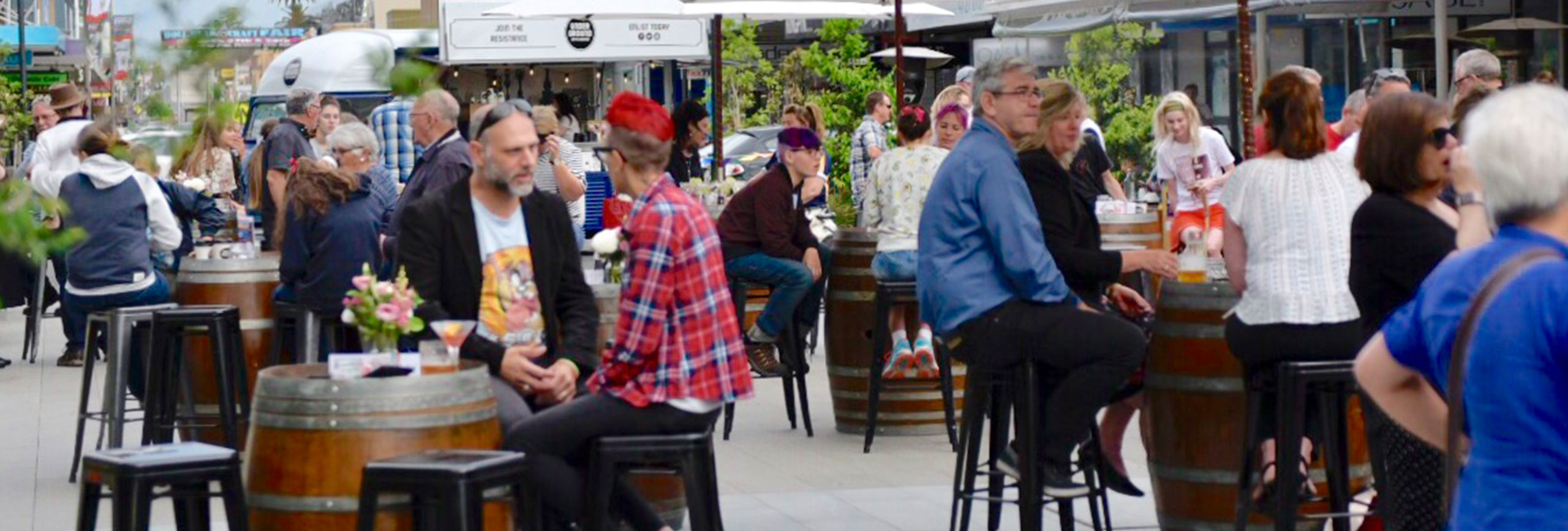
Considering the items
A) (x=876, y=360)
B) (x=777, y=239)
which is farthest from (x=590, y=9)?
(x=876, y=360)

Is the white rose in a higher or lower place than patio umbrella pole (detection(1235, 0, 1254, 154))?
lower

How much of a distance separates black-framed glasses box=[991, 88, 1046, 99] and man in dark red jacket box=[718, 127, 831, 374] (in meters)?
3.76

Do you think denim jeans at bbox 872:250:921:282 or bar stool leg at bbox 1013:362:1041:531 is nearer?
bar stool leg at bbox 1013:362:1041:531

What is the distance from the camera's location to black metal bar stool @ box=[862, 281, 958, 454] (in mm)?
10203

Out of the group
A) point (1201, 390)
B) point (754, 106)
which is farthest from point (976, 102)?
point (754, 106)

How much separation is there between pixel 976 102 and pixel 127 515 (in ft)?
10.4

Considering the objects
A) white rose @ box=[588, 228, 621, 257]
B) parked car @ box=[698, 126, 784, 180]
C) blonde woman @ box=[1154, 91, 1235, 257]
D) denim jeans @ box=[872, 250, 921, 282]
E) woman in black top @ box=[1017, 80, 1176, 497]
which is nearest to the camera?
woman in black top @ box=[1017, 80, 1176, 497]

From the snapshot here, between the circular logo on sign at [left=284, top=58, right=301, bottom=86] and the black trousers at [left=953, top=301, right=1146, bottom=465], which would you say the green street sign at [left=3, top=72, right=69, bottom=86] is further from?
the black trousers at [left=953, top=301, right=1146, bottom=465]

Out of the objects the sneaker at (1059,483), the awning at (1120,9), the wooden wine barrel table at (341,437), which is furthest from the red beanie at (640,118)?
the awning at (1120,9)

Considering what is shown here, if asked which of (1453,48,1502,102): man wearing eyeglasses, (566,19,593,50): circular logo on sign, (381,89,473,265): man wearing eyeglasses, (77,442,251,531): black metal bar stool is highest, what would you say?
(566,19,593,50): circular logo on sign

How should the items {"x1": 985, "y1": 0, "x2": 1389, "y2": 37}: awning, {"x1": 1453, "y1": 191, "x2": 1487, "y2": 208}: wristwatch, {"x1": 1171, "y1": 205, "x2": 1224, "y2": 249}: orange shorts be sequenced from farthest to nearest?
{"x1": 985, "y1": 0, "x2": 1389, "y2": 37}: awning < {"x1": 1171, "y1": 205, "x2": 1224, "y2": 249}: orange shorts < {"x1": 1453, "y1": 191, "x2": 1487, "y2": 208}: wristwatch

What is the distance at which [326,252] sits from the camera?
939cm

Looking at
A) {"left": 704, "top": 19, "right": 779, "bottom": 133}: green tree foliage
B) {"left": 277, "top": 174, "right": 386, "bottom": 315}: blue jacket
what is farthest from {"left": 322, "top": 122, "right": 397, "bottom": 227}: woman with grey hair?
{"left": 704, "top": 19, "right": 779, "bottom": 133}: green tree foliage

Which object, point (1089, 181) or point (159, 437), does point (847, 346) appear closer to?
point (1089, 181)
